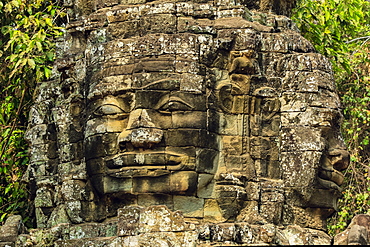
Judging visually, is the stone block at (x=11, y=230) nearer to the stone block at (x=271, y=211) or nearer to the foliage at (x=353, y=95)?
the stone block at (x=271, y=211)

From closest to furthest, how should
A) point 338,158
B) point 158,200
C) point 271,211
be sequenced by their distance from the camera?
point 158,200
point 271,211
point 338,158

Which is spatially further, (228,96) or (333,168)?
(333,168)

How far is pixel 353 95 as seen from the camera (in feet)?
63.4

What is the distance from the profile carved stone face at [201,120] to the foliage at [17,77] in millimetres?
2476

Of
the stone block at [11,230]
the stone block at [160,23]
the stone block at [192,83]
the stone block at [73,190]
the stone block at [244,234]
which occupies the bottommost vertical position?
the stone block at [11,230]

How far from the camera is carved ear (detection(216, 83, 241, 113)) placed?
530 inches

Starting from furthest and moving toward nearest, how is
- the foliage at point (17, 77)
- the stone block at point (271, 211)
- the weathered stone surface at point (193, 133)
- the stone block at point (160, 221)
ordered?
the foliage at point (17, 77)
the stone block at point (271, 211)
the weathered stone surface at point (193, 133)
the stone block at point (160, 221)

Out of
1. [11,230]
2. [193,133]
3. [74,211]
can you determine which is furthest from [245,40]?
[11,230]

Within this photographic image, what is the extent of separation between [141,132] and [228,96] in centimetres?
136

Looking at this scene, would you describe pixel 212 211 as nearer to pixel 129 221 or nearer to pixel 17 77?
pixel 129 221

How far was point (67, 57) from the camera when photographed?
47.6 ft

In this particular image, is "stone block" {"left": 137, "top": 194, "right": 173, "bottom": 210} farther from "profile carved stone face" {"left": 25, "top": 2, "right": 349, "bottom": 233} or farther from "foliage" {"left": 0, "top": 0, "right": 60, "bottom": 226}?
"foliage" {"left": 0, "top": 0, "right": 60, "bottom": 226}

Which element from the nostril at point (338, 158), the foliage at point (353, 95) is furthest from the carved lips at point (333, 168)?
the foliage at point (353, 95)

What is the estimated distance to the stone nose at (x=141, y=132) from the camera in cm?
1286
